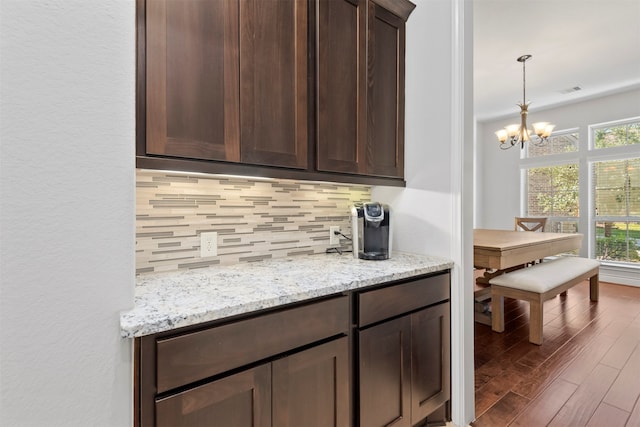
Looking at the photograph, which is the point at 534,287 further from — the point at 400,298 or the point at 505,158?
the point at 505,158

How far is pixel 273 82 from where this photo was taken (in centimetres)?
135

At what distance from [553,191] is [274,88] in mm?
5837

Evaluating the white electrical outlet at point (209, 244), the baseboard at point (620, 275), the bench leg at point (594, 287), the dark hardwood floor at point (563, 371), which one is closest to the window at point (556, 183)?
the baseboard at point (620, 275)

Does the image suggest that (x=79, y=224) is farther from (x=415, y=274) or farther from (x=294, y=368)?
(x=415, y=274)

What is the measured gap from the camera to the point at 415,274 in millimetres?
1468

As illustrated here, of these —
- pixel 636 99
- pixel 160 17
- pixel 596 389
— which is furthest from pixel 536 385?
pixel 636 99

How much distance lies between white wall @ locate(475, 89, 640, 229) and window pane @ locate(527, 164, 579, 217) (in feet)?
0.76

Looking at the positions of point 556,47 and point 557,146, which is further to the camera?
point 557,146

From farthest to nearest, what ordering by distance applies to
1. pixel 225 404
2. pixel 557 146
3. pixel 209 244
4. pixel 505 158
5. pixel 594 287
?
pixel 505 158
pixel 557 146
pixel 594 287
pixel 209 244
pixel 225 404

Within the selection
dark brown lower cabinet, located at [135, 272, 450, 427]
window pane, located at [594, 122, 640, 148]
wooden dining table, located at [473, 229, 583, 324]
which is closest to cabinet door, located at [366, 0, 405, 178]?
dark brown lower cabinet, located at [135, 272, 450, 427]

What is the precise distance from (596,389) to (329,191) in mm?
2085

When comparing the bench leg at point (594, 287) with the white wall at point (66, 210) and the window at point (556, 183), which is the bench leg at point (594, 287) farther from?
the white wall at point (66, 210)

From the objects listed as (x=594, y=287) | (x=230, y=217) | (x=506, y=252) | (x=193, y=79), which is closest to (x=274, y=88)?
(x=193, y=79)

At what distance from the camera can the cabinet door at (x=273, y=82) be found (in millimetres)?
1277
